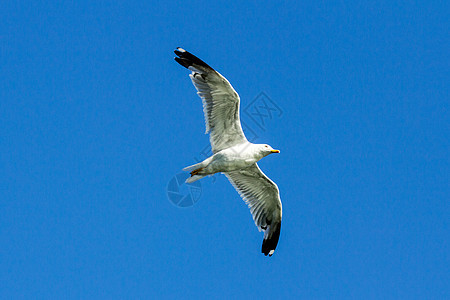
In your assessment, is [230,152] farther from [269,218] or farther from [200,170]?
[269,218]

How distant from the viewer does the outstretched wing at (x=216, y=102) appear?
501 inches

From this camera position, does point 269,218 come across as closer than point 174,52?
No

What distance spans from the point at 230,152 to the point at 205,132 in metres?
0.80

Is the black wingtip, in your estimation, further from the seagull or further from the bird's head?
the bird's head

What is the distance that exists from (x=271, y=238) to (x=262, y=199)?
114 cm

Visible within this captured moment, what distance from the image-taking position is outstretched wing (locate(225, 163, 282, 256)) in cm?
1424

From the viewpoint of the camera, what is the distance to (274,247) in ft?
48.9

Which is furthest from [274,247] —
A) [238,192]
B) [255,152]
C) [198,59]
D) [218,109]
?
[198,59]

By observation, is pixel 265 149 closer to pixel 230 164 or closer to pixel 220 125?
pixel 230 164

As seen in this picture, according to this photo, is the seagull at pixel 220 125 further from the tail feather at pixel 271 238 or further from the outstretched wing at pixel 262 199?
the tail feather at pixel 271 238

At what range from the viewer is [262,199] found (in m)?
14.6

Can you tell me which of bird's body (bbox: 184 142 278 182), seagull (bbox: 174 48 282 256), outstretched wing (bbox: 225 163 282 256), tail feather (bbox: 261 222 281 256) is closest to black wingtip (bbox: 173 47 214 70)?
seagull (bbox: 174 48 282 256)

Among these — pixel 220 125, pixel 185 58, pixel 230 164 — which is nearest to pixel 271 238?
pixel 230 164

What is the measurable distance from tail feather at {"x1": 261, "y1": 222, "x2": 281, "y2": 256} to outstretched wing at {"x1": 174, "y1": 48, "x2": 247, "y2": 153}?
9.67 feet
